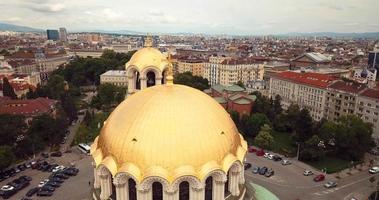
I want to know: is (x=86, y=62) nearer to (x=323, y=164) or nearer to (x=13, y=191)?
(x=13, y=191)

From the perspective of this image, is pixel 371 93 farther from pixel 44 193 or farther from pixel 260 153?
pixel 44 193

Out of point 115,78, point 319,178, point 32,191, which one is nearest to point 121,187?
point 32,191

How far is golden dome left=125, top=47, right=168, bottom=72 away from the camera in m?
29.0

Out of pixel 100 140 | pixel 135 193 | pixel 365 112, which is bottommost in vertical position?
pixel 365 112

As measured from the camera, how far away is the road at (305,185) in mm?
36094

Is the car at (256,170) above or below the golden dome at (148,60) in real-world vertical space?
below

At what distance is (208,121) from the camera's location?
1586 centimetres

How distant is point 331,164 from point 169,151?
36441mm

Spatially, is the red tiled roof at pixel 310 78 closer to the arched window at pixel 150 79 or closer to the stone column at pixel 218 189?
the arched window at pixel 150 79

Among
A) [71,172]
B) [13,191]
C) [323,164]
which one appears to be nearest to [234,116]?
[323,164]

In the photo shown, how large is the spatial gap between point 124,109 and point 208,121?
14.2 feet

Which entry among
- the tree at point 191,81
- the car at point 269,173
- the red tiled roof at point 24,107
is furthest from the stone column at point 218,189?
the tree at point 191,81

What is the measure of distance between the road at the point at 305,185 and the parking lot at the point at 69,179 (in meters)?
18.9

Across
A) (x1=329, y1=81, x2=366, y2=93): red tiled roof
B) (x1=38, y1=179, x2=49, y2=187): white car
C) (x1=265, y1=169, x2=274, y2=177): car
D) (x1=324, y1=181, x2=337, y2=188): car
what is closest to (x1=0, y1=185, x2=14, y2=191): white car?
(x1=38, y1=179, x2=49, y2=187): white car
